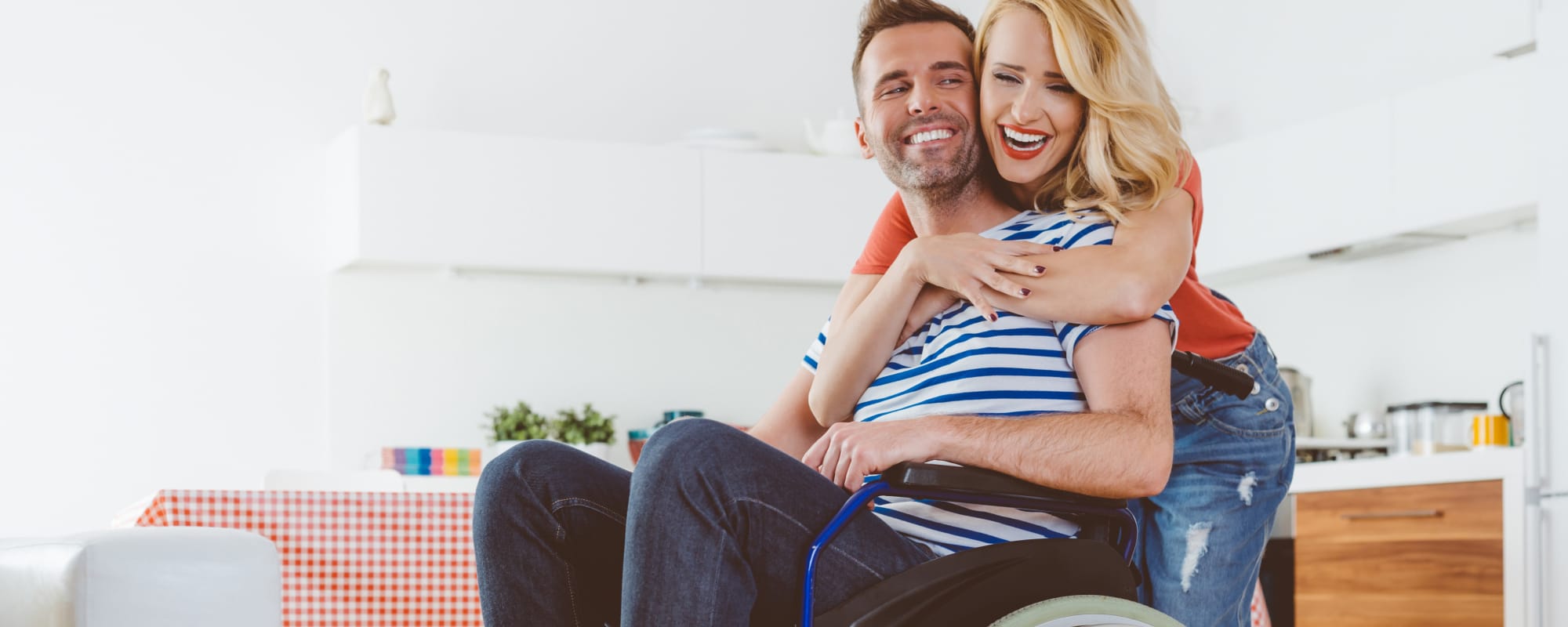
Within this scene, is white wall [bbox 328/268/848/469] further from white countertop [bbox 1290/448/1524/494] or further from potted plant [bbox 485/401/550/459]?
white countertop [bbox 1290/448/1524/494]

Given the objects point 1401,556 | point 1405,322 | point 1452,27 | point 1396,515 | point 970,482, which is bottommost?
point 1401,556

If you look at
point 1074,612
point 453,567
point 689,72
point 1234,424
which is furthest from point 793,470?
point 689,72

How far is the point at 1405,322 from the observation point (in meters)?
4.47

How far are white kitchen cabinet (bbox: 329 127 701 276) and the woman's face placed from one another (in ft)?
10.5

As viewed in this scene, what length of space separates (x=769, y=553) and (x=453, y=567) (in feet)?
3.43

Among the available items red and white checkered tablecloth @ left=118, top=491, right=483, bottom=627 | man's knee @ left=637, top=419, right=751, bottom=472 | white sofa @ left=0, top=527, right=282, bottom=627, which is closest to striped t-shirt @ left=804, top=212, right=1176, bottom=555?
man's knee @ left=637, top=419, right=751, bottom=472

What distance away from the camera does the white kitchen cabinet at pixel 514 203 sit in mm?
4660

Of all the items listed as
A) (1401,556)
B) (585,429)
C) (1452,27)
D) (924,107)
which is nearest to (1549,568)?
(1401,556)

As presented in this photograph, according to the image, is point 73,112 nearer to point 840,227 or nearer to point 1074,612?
point 840,227

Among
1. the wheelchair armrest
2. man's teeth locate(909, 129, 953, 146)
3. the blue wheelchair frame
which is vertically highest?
man's teeth locate(909, 129, 953, 146)

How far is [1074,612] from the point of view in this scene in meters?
1.39

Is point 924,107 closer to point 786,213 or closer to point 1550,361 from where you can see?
point 1550,361

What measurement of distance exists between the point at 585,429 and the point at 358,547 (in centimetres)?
264

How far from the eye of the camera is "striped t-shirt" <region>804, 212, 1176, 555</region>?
154cm
